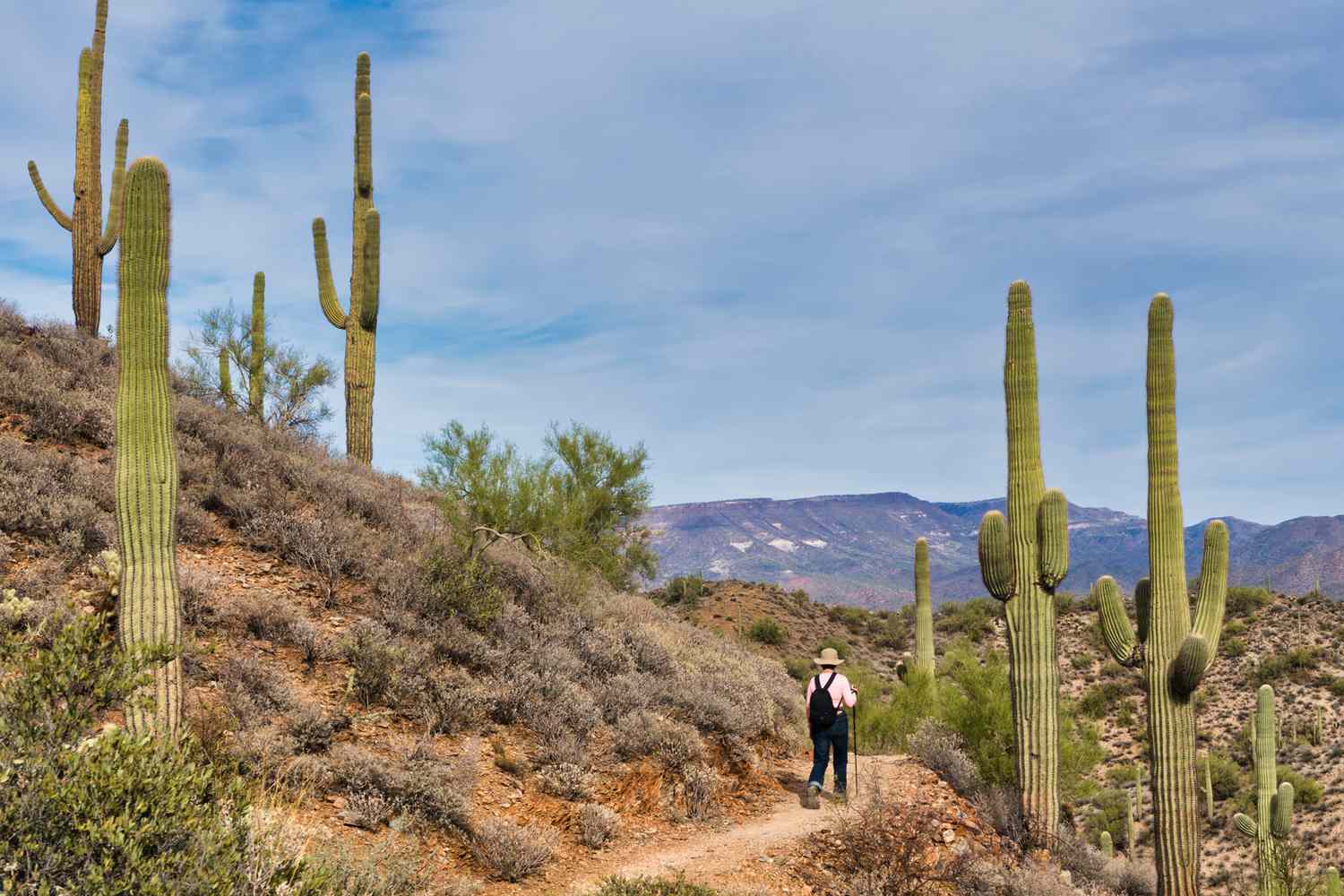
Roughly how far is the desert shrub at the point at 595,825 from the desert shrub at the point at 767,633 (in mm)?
31949

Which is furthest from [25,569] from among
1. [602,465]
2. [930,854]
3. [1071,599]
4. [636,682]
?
[1071,599]

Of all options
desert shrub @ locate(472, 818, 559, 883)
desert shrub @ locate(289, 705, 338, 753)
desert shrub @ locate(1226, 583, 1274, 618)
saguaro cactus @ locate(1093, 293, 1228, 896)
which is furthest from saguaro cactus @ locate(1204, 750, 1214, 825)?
desert shrub @ locate(289, 705, 338, 753)

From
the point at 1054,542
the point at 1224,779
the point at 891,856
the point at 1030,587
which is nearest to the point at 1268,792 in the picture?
the point at 1224,779

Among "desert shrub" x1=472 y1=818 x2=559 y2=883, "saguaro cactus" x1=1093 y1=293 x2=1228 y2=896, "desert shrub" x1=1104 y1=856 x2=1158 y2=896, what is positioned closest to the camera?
"desert shrub" x1=472 y1=818 x2=559 y2=883

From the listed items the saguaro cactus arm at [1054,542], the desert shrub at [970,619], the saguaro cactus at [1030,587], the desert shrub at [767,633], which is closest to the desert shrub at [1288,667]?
the desert shrub at [970,619]

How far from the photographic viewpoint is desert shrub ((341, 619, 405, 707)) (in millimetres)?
9906

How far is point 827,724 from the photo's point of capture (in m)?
11.2

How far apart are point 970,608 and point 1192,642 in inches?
1591

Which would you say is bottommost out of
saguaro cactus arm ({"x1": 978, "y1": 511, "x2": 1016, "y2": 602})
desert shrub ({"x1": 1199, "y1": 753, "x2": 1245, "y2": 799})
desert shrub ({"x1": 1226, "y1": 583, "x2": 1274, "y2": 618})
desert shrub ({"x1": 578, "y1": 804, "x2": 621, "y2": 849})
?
desert shrub ({"x1": 1199, "y1": 753, "x2": 1245, "y2": 799})

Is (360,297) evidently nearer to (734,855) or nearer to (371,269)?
(371,269)

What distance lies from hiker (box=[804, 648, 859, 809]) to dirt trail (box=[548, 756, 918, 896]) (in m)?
0.25

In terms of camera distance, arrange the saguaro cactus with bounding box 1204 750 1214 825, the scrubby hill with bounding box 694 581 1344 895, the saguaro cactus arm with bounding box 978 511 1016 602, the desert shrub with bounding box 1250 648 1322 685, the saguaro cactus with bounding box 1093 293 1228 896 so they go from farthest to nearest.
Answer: the desert shrub with bounding box 1250 648 1322 685, the scrubby hill with bounding box 694 581 1344 895, the saguaro cactus with bounding box 1204 750 1214 825, the saguaro cactus arm with bounding box 978 511 1016 602, the saguaro cactus with bounding box 1093 293 1228 896

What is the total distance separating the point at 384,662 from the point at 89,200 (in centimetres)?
1549

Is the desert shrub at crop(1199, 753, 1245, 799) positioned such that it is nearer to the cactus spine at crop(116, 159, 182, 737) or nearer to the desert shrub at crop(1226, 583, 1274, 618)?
the desert shrub at crop(1226, 583, 1274, 618)
